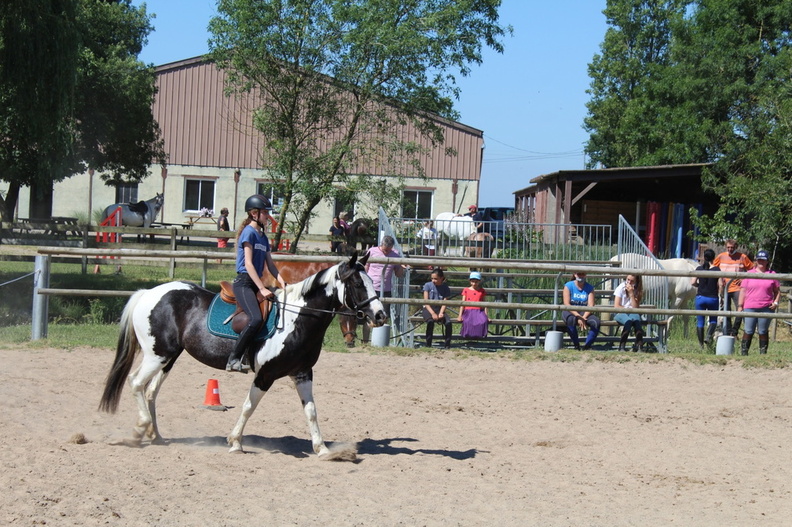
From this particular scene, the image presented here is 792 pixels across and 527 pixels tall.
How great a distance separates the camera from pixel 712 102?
113ft

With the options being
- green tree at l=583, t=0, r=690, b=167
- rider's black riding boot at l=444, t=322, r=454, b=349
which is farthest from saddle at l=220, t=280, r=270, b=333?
green tree at l=583, t=0, r=690, b=167

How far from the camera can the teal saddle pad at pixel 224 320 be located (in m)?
7.32

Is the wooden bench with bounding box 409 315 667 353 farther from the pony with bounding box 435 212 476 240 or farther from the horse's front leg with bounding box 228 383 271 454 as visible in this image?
the horse's front leg with bounding box 228 383 271 454

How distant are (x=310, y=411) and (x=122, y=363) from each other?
72.8 inches

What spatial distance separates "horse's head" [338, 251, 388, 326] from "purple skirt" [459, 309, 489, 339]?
5871 mm

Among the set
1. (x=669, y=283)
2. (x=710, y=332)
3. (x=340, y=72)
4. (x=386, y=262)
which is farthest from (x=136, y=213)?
(x=710, y=332)

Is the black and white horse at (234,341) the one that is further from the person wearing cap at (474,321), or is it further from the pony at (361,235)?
the person wearing cap at (474,321)

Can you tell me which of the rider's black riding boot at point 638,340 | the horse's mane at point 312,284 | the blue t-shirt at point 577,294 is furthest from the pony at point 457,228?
the horse's mane at point 312,284

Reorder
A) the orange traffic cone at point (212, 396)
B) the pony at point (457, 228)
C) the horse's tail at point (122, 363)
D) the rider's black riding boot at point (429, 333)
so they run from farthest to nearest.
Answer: the pony at point (457, 228), the rider's black riding boot at point (429, 333), the orange traffic cone at point (212, 396), the horse's tail at point (122, 363)

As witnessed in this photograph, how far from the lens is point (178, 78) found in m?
37.9

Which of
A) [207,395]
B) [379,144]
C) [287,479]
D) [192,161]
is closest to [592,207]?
[379,144]

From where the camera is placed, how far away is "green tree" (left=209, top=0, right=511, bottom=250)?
19.6m

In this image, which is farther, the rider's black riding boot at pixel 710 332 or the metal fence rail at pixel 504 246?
the metal fence rail at pixel 504 246

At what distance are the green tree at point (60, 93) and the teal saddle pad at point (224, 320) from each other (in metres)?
10.1
